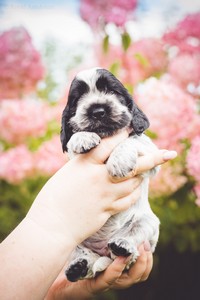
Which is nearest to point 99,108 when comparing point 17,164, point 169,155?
point 169,155

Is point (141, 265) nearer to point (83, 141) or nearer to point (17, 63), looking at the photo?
point (83, 141)

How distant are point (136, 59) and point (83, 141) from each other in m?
1.21

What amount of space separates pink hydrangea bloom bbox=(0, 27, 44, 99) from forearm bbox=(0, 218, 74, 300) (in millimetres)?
1392

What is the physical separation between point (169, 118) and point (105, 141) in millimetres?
647

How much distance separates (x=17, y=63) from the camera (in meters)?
3.07

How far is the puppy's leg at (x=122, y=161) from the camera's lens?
6.86 ft

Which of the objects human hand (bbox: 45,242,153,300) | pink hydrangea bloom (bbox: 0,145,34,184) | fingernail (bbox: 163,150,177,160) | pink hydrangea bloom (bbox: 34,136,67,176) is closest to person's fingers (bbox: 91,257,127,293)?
human hand (bbox: 45,242,153,300)

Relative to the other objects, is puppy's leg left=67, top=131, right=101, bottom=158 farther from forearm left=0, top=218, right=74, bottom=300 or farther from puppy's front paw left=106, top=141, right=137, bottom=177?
forearm left=0, top=218, right=74, bottom=300

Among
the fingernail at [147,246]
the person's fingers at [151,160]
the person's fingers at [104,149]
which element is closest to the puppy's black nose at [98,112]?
the person's fingers at [104,149]

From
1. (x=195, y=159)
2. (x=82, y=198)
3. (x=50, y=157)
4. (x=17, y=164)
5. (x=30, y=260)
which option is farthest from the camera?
(x=17, y=164)

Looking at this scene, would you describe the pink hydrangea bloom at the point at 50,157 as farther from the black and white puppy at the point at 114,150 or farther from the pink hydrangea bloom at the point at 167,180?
the pink hydrangea bloom at the point at 167,180

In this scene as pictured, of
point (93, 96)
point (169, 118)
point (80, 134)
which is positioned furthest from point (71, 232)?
point (169, 118)

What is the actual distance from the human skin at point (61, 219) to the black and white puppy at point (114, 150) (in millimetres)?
76

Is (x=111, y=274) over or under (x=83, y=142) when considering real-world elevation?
under
